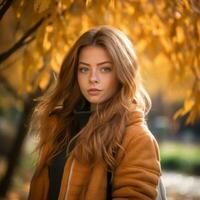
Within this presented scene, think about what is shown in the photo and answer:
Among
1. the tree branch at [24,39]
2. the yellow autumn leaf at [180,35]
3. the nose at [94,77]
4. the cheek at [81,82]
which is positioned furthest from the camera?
the yellow autumn leaf at [180,35]

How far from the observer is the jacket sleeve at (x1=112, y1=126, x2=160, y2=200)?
3131 millimetres

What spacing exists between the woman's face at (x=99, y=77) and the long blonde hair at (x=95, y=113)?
4 centimetres

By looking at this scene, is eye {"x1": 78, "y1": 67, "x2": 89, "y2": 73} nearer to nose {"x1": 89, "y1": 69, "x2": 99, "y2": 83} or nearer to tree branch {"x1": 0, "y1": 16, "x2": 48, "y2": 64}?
nose {"x1": 89, "y1": 69, "x2": 99, "y2": 83}

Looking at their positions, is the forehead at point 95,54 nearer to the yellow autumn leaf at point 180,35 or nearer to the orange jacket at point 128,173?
the orange jacket at point 128,173

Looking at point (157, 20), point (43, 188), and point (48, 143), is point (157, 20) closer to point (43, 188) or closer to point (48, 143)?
point (48, 143)

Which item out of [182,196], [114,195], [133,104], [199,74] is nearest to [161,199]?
[114,195]

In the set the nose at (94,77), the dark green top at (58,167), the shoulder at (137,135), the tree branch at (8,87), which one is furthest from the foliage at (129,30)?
the tree branch at (8,87)

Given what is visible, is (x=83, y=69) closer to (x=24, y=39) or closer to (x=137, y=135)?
(x=137, y=135)

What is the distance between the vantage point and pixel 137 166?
3.15 metres

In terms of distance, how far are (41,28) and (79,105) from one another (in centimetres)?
67

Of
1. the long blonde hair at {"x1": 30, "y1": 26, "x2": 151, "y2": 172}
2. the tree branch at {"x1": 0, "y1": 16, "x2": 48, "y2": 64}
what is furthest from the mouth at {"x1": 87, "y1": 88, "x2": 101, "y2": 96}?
the tree branch at {"x1": 0, "y1": 16, "x2": 48, "y2": 64}

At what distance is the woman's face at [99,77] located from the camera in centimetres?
350

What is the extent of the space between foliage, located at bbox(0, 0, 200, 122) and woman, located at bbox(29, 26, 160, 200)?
0.46m

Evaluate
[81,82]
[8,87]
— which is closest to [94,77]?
[81,82]
